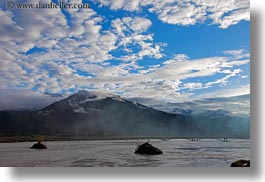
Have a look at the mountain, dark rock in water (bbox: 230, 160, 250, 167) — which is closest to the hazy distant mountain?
the mountain

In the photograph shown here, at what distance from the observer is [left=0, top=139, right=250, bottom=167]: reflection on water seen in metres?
3.66

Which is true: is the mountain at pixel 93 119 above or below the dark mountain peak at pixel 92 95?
below

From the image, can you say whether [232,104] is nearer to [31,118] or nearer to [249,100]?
[249,100]

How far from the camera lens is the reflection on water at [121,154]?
366cm

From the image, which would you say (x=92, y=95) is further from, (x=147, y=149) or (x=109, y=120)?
(x=147, y=149)

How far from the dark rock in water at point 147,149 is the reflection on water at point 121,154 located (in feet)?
0.13

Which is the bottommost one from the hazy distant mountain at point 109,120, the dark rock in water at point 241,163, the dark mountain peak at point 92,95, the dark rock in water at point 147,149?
the dark rock in water at point 241,163

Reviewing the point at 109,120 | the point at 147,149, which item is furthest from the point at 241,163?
the point at 109,120

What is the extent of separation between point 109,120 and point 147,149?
44 cm

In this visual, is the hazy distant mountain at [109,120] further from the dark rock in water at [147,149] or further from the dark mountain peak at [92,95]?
the dark rock in water at [147,149]

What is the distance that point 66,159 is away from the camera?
3.72m

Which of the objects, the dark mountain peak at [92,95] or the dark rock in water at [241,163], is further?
the dark mountain peak at [92,95]

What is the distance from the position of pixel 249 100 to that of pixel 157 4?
3.93 feet

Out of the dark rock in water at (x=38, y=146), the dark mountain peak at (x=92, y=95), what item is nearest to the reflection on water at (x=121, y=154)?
the dark rock in water at (x=38, y=146)
